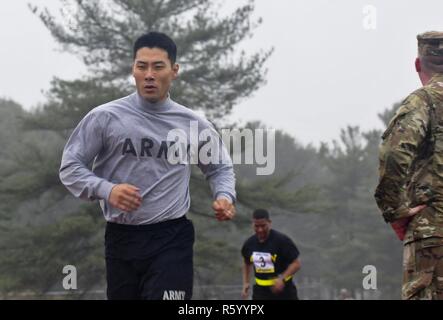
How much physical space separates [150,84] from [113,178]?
622mm

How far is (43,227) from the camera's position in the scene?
102ft

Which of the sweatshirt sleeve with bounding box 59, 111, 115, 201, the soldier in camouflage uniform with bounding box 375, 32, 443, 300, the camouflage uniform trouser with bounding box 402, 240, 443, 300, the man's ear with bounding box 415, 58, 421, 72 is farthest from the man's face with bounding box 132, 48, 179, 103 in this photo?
the camouflage uniform trouser with bounding box 402, 240, 443, 300

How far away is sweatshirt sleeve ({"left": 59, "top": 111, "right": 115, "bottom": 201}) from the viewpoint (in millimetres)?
5309

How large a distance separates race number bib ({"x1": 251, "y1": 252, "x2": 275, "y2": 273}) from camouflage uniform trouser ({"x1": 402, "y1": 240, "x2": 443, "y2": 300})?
6.67 meters

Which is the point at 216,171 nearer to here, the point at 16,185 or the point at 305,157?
the point at 16,185

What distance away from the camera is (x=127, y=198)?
4988 mm

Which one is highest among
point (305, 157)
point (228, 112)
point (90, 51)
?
point (305, 157)

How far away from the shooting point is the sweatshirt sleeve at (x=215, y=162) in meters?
5.70

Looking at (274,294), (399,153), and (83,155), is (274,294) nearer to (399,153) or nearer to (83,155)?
(83,155)

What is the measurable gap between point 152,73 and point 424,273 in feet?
6.57

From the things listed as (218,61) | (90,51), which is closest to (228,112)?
(218,61)

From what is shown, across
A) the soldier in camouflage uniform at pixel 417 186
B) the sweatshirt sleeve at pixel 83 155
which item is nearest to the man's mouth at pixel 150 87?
the sweatshirt sleeve at pixel 83 155

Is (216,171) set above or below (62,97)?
below

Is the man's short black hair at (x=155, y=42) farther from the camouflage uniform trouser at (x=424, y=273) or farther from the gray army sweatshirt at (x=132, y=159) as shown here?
the camouflage uniform trouser at (x=424, y=273)
